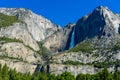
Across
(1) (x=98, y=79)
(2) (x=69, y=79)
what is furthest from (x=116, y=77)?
(2) (x=69, y=79)

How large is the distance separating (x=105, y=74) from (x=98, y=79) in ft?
33.8

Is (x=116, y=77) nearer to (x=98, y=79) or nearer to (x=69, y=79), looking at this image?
(x=98, y=79)

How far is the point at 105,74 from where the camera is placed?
595 ft

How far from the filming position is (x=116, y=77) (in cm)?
19062

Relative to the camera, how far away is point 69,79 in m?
199

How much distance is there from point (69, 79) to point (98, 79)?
17.0 meters

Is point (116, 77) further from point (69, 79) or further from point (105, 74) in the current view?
point (69, 79)

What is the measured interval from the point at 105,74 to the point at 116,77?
1173 centimetres

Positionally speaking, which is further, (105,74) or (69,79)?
(69,79)

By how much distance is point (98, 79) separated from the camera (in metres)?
191

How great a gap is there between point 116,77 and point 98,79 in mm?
9317

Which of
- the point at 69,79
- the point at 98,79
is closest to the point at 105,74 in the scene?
the point at 98,79

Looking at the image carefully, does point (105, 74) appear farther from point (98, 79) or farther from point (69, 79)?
point (69, 79)
